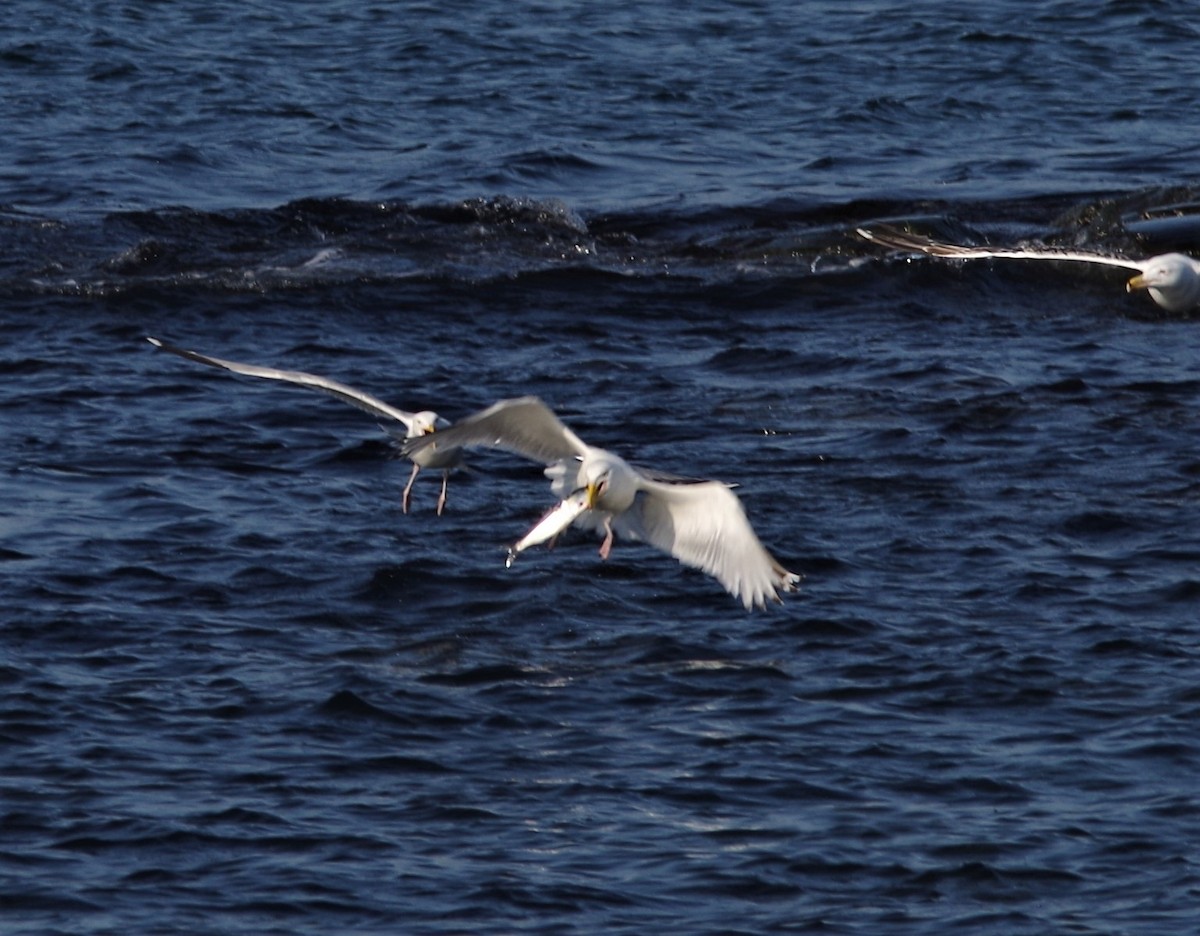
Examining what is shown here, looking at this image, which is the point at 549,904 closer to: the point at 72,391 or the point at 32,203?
the point at 72,391

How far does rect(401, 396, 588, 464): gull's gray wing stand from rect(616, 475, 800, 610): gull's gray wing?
43 cm

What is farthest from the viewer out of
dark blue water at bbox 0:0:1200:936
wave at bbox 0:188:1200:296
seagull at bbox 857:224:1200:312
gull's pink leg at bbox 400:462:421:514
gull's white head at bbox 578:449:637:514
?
wave at bbox 0:188:1200:296

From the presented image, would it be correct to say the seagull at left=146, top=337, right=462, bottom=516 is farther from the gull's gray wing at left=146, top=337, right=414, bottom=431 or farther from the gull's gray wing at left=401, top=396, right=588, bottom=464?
the gull's gray wing at left=401, top=396, right=588, bottom=464

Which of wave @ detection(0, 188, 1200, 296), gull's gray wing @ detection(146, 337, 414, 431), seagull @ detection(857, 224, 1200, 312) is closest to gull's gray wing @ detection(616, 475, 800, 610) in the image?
gull's gray wing @ detection(146, 337, 414, 431)

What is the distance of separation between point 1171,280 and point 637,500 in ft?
20.1

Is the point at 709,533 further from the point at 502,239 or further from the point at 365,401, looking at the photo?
the point at 502,239

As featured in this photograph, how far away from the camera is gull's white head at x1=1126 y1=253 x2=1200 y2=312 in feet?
50.1

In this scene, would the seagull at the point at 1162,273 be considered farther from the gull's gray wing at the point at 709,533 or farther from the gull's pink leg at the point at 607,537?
the gull's pink leg at the point at 607,537

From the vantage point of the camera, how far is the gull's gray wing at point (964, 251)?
1525 cm

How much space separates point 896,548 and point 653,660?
6.57ft

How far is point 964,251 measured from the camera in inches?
629

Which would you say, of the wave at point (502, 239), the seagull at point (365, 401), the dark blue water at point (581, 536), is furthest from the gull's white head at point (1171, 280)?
the seagull at point (365, 401)

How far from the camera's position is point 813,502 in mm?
12500

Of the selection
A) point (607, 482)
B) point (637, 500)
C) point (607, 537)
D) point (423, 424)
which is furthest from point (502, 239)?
point (607, 482)
